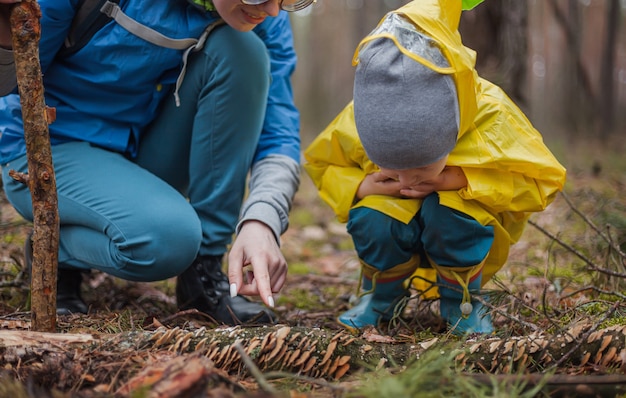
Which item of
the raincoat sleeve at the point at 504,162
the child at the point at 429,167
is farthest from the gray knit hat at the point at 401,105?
the raincoat sleeve at the point at 504,162

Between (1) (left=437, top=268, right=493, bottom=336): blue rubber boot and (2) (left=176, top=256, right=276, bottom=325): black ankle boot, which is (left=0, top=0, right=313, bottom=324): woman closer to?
(2) (left=176, top=256, right=276, bottom=325): black ankle boot

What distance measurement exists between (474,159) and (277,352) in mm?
747

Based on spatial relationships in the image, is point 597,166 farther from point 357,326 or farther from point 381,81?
point 381,81

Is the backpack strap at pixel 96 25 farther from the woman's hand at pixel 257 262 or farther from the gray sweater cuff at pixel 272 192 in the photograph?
the woman's hand at pixel 257 262

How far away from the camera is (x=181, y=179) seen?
7.64 feet

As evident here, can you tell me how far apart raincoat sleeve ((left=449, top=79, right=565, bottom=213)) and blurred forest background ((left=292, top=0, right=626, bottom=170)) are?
1.07 m

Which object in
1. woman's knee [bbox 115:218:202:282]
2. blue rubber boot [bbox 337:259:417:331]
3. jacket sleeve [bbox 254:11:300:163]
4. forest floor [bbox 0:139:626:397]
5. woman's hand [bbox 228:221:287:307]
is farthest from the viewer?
jacket sleeve [bbox 254:11:300:163]

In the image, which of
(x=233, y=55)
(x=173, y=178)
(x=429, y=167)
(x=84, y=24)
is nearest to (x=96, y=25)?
(x=84, y=24)

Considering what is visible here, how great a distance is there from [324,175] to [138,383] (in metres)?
1.03

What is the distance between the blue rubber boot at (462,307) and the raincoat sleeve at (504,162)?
26cm

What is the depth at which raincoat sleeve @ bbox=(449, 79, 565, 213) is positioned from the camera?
165 cm

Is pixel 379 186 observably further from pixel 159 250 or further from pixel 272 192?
pixel 159 250

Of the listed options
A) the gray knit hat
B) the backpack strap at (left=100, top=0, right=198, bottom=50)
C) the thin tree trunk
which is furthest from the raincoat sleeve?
the thin tree trunk

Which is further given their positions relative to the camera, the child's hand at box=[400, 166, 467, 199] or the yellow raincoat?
the child's hand at box=[400, 166, 467, 199]
